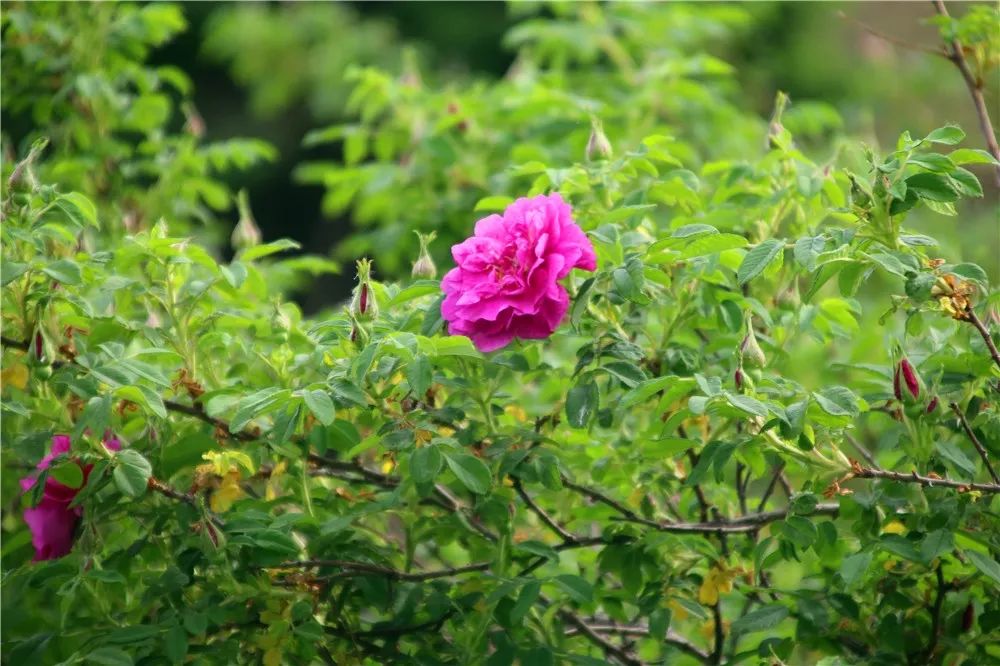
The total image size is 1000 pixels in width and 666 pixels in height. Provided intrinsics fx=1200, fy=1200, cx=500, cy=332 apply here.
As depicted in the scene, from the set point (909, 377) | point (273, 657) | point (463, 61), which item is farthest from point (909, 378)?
point (463, 61)

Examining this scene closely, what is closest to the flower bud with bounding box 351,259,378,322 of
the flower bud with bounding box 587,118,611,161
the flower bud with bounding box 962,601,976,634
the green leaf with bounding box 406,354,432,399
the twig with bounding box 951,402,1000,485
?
the green leaf with bounding box 406,354,432,399

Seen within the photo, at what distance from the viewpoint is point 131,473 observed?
54.6 inches

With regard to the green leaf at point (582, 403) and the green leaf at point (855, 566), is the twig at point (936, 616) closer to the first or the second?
the green leaf at point (855, 566)

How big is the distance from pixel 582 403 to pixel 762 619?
353 mm

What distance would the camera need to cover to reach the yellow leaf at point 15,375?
1.56 meters

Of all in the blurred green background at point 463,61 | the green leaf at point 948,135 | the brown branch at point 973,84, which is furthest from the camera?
the blurred green background at point 463,61

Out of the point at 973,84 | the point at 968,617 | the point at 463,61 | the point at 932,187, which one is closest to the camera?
the point at 932,187

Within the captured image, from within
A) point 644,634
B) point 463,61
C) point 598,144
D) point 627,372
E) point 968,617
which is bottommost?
point 463,61

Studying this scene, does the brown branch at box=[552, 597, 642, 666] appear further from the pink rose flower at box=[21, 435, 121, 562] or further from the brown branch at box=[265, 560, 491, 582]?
the pink rose flower at box=[21, 435, 121, 562]

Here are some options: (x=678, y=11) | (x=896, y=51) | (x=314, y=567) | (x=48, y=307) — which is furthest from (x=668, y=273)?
(x=896, y=51)

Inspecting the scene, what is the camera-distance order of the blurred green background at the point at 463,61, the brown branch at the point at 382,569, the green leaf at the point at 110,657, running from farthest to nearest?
the blurred green background at the point at 463,61 < the brown branch at the point at 382,569 < the green leaf at the point at 110,657

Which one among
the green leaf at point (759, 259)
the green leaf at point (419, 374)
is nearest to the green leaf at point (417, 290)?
the green leaf at point (419, 374)

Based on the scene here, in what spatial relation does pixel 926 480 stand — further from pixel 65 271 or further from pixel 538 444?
pixel 65 271

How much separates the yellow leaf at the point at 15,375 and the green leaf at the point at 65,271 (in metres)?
0.20
